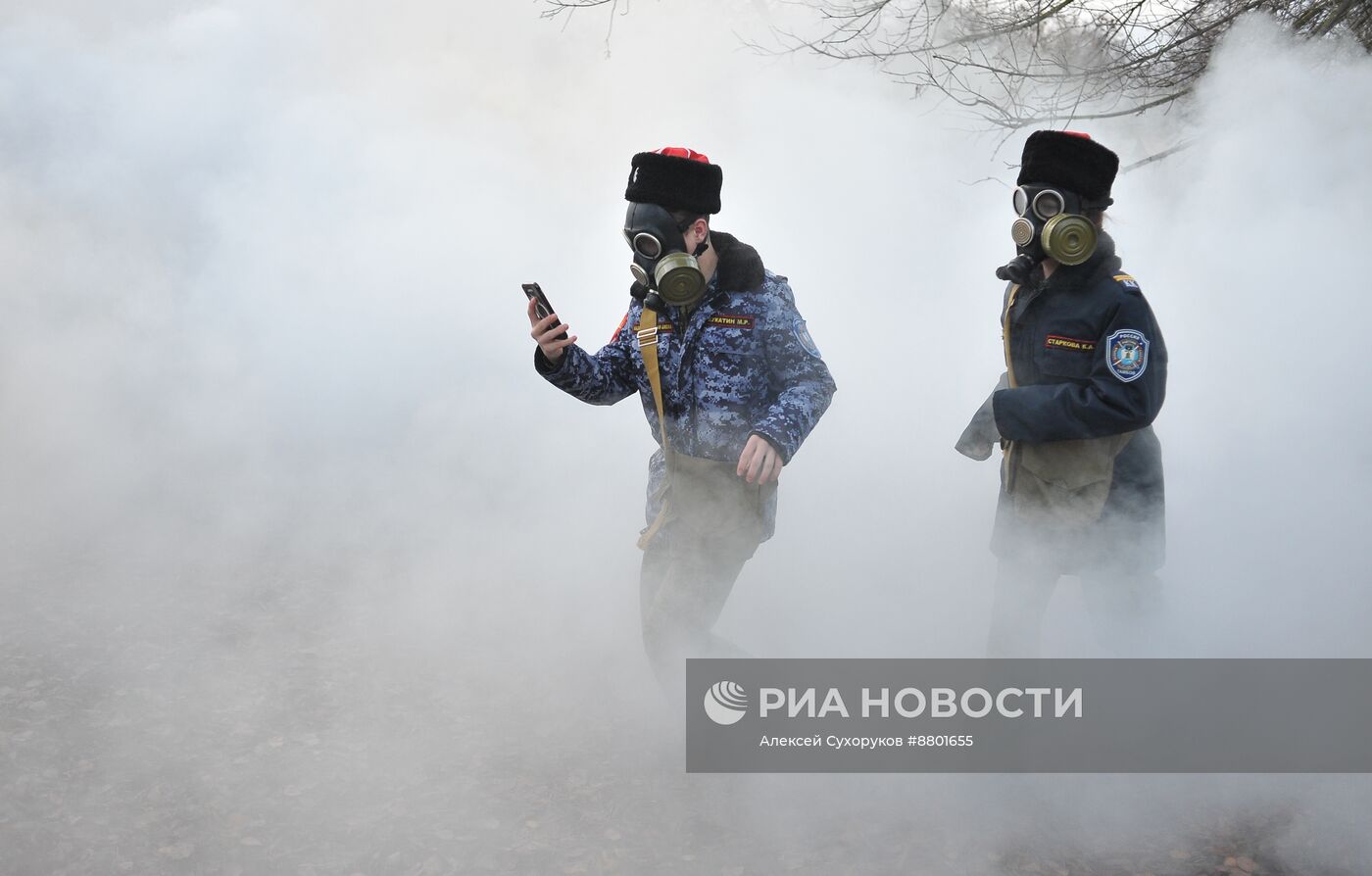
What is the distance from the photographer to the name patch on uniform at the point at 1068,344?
293 cm

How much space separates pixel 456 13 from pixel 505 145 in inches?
45.6

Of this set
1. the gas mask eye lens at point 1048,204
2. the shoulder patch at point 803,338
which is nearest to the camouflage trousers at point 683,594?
the shoulder patch at point 803,338

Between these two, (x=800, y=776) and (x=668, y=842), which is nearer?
(x=668, y=842)

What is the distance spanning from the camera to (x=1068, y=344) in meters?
2.95

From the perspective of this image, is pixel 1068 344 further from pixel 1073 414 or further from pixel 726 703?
pixel 726 703

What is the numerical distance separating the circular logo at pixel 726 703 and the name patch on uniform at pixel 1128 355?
1365mm

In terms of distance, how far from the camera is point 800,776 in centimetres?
328

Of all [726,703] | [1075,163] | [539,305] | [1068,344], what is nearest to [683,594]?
[726,703]

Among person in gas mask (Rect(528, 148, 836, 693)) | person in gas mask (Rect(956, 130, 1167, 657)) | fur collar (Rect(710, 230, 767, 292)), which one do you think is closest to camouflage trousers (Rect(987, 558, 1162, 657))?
person in gas mask (Rect(956, 130, 1167, 657))

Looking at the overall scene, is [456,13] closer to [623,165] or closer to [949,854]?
[623,165]

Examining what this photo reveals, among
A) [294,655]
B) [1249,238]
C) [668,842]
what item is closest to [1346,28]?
[1249,238]

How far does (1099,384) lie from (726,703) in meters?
1.36

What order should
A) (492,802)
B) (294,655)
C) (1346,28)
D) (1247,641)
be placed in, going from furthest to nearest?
(1346,28)
(294,655)
(1247,641)
(492,802)

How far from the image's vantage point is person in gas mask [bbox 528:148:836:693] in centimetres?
294
